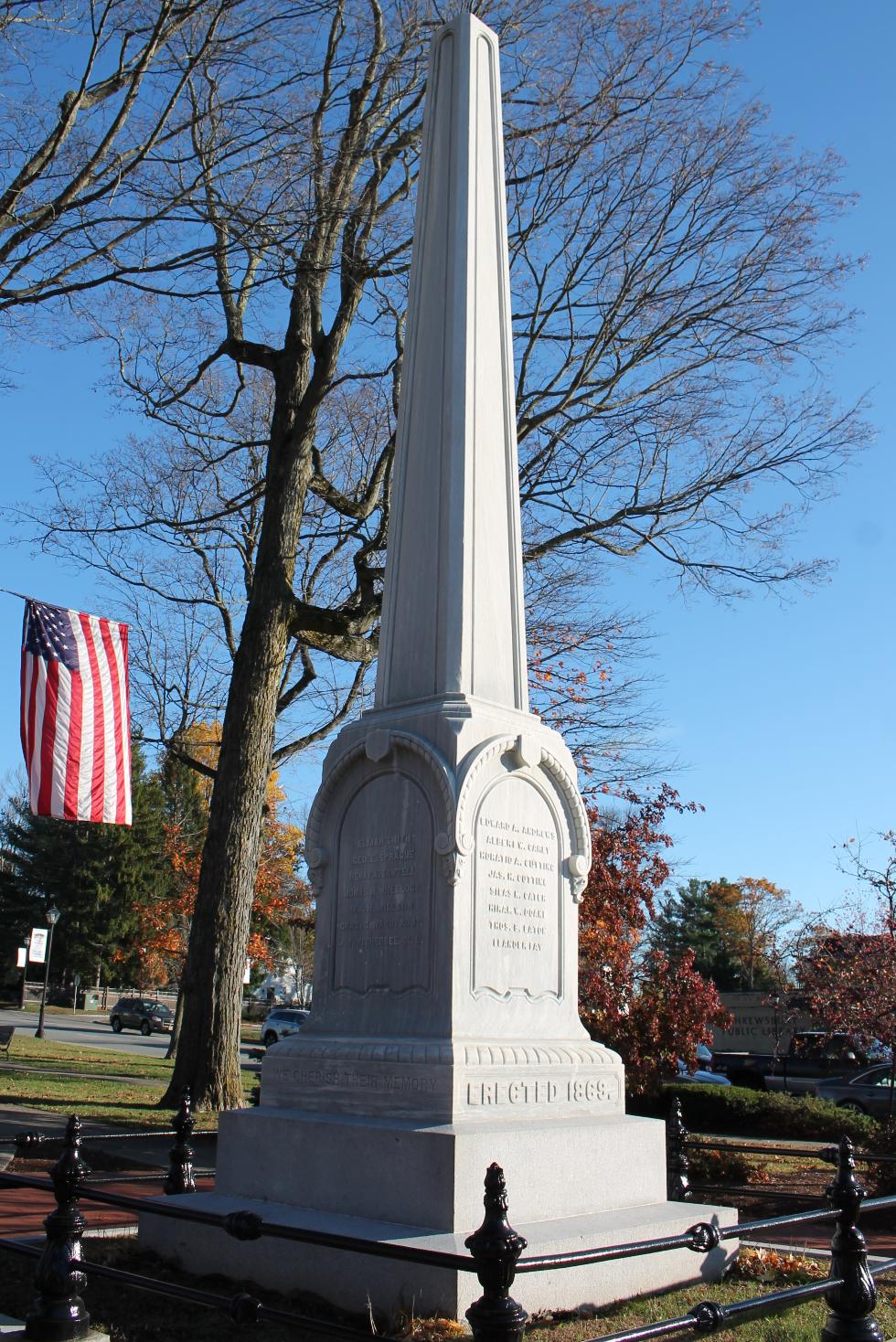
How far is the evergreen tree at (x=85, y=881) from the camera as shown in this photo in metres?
60.9

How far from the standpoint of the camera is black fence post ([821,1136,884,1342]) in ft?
16.6

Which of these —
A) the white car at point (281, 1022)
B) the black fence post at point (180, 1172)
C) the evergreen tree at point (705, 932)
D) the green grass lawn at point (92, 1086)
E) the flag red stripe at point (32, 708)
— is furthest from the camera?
the evergreen tree at point (705, 932)

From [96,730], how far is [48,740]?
0.62m

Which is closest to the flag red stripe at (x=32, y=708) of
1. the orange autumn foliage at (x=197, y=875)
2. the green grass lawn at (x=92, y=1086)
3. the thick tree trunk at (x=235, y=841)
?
the thick tree trunk at (x=235, y=841)

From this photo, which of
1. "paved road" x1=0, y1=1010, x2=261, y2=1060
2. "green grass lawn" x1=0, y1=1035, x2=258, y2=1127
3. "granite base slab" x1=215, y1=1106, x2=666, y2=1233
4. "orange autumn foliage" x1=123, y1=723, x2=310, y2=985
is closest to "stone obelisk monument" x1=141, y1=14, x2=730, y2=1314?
"granite base slab" x1=215, y1=1106, x2=666, y2=1233

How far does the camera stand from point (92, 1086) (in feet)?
63.8

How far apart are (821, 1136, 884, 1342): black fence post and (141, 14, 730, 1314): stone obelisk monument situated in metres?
1.11

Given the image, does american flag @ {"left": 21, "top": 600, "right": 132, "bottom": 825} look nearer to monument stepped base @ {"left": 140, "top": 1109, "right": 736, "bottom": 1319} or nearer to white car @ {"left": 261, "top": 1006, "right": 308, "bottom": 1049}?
monument stepped base @ {"left": 140, "top": 1109, "right": 736, "bottom": 1319}

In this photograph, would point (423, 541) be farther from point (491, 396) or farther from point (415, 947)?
point (415, 947)

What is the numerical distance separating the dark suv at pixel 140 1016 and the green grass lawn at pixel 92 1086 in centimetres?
2323

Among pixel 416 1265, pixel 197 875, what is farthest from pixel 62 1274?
pixel 197 875

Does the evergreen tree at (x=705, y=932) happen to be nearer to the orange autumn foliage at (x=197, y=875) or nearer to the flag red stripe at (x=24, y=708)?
the orange autumn foliage at (x=197, y=875)

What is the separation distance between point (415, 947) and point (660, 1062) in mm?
12474

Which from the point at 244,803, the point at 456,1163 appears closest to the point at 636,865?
the point at 244,803
